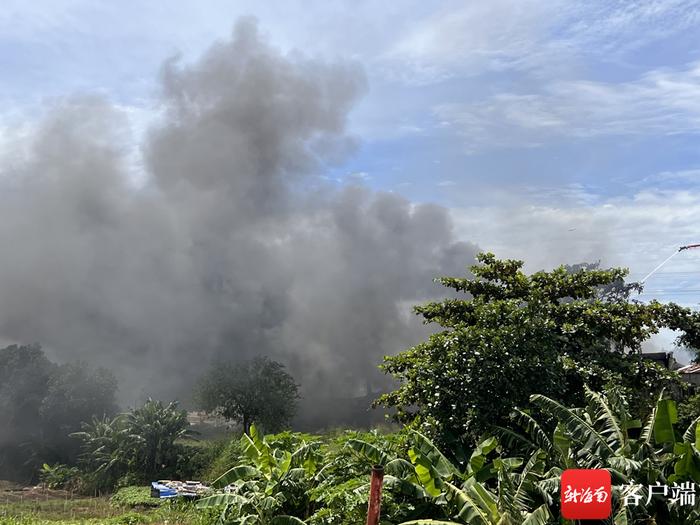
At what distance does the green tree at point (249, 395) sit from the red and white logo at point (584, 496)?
79.1ft

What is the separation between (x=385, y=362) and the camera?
16.3 meters

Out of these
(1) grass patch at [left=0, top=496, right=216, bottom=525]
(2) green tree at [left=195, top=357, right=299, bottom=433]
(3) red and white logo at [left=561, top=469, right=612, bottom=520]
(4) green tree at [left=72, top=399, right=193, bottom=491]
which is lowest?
(1) grass patch at [left=0, top=496, right=216, bottom=525]

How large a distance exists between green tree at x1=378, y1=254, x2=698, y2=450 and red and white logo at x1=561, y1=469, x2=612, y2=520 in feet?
12.7

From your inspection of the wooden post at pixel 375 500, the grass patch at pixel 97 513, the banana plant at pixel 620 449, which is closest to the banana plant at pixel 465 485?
the banana plant at pixel 620 449

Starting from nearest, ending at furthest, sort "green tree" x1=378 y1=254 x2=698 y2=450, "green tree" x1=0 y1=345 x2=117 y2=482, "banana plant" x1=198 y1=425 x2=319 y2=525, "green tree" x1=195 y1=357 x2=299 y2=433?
Answer: "banana plant" x1=198 y1=425 x2=319 y2=525 → "green tree" x1=378 y1=254 x2=698 y2=450 → "green tree" x1=0 y1=345 x2=117 y2=482 → "green tree" x1=195 y1=357 x2=299 y2=433

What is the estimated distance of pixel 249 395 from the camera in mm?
30984

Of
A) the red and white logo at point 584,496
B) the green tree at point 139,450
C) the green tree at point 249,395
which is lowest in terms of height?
the green tree at point 139,450

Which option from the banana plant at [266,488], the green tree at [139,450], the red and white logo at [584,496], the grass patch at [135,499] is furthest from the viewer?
the green tree at [139,450]

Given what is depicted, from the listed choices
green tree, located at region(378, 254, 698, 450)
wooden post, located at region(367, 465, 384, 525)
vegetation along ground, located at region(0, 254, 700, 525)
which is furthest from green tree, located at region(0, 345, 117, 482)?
wooden post, located at region(367, 465, 384, 525)

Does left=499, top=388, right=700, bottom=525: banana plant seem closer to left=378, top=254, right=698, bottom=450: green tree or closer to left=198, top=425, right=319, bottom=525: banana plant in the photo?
left=378, top=254, right=698, bottom=450: green tree

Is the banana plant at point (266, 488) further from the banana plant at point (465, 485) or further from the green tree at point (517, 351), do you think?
the green tree at point (517, 351)

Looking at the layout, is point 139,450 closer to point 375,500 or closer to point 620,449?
point 620,449

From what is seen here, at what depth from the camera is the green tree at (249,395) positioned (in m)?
30.8

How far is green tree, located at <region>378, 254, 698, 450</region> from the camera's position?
12242 millimetres
